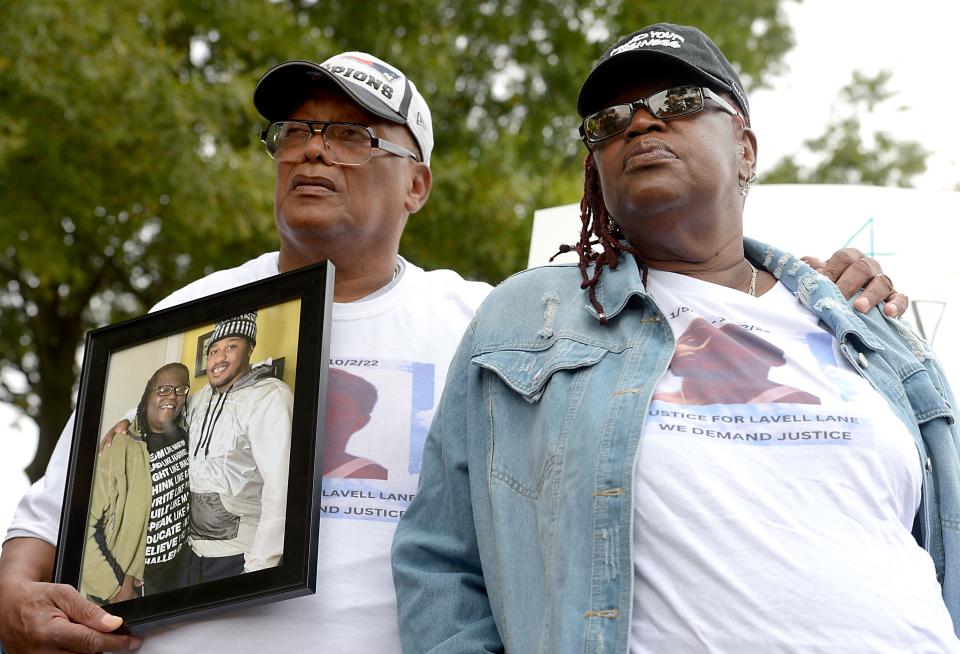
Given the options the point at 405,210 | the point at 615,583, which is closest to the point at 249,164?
the point at 405,210

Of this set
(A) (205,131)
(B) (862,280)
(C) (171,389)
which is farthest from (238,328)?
(A) (205,131)

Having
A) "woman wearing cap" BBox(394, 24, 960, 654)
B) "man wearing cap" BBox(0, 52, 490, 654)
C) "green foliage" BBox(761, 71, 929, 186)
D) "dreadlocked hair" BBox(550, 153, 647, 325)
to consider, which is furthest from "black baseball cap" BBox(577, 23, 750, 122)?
"green foliage" BBox(761, 71, 929, 186)

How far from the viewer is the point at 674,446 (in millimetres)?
2184

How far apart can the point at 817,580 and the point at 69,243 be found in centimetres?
956

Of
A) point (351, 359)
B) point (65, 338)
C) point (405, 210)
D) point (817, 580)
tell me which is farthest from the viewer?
point (65, 338)

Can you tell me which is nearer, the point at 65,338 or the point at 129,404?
the point at 129,404

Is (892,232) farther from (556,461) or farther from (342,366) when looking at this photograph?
(556,461)

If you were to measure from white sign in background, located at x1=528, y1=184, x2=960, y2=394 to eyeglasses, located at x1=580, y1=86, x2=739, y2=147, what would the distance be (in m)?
1.91

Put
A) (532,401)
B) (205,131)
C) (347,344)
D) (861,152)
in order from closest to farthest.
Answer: (532,401), (347,344), (205,131), (861,152)

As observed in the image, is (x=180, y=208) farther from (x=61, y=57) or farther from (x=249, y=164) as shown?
(x=61, y=57)

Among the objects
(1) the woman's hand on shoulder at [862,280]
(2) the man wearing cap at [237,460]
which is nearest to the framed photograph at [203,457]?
(2) the man wearing cap at [237,460]

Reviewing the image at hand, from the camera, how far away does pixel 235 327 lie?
274 cm

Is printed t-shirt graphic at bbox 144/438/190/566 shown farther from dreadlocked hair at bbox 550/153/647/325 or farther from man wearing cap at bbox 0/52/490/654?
dreadlocked hair at bbox 550/153/647/325

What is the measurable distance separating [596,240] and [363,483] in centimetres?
78
